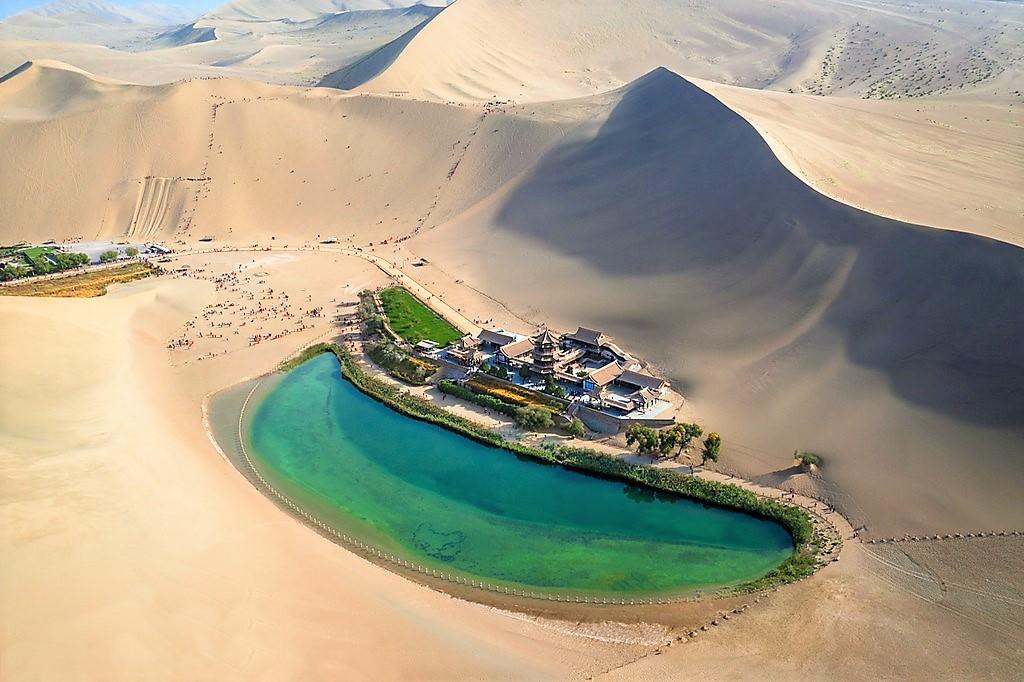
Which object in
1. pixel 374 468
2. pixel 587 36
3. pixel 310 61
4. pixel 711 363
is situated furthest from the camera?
pixel 310 61

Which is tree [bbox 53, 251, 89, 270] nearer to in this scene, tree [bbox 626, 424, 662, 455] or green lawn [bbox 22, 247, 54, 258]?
green lawn [bbox 22, 247, 54, 258]

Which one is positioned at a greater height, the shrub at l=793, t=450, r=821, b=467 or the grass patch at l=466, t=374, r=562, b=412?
the shrub at l=793, t=450, r=821, b=467

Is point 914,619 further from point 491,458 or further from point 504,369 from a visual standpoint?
point 504,369

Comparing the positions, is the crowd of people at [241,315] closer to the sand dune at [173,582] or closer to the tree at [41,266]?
the tree at [41,266]

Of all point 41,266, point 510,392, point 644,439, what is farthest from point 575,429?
point 41,266

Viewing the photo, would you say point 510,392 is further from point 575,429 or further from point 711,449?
point 711,449

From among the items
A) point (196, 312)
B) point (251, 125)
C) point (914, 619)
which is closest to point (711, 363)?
point (914, 619)

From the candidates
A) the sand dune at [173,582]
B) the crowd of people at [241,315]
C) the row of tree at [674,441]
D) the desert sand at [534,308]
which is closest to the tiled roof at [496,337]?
the desert sand at [534,308]

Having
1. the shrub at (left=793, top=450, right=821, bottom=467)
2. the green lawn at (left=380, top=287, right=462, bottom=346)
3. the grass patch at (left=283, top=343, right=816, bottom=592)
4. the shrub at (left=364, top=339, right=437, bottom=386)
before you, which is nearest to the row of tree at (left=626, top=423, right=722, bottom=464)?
the grass patch at (left=283, top=343, right=816, bottom=592)
